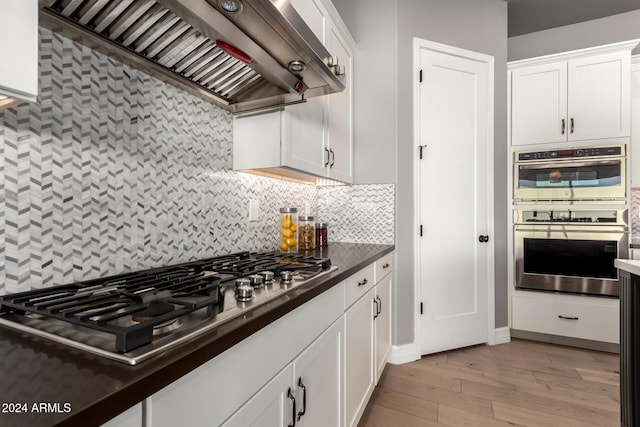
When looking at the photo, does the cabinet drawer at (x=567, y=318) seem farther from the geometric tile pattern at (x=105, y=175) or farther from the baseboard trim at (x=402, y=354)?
the geometric tile pattern at (x=105, y=175)

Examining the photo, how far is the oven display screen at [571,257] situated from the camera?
8.55 feet

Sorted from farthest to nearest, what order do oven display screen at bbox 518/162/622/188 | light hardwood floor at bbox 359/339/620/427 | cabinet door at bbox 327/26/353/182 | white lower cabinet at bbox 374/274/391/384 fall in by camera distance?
oven display screen at bbox 518/162/622/188, cabinet door at bbox 327/26/353/182, white lower cabinet at bbox 374/274/391/384, light hardwood floor at bbox 359/339/620/427

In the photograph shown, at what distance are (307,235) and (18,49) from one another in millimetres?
1676

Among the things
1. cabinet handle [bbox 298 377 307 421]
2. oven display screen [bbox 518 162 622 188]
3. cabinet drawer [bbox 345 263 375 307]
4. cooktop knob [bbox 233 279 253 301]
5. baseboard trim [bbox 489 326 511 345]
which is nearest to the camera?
cooktop knob [bbox 233 279 253 301]

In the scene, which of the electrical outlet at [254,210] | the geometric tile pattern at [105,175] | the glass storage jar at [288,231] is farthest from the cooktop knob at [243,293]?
the glass storage jar at [288,231]

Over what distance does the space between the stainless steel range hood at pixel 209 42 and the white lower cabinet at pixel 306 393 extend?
3.29 ft

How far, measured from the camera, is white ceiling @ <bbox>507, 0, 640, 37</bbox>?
3033mm

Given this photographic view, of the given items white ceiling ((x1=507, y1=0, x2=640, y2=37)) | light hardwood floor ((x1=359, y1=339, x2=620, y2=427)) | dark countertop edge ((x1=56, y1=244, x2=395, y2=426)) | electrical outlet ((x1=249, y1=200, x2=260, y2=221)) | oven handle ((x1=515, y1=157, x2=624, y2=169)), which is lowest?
light hardwood floor ((x1=359, y1=339, x2=620, y2=427))

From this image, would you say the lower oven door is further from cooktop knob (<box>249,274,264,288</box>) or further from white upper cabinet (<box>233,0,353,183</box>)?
cooktop knob (<box>249,274,264,288</box>)

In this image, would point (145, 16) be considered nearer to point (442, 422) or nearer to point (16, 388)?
point (16, 388)

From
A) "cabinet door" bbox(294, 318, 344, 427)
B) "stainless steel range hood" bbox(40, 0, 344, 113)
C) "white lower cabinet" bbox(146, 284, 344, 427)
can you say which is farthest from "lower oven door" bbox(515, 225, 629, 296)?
"white lower cabinet" bbox(146, 284, 344, 427)

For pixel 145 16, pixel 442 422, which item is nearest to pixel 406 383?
pixel 442 422

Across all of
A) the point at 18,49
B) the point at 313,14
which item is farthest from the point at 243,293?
the point at 313,14

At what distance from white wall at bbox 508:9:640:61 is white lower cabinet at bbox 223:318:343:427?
3.84m
